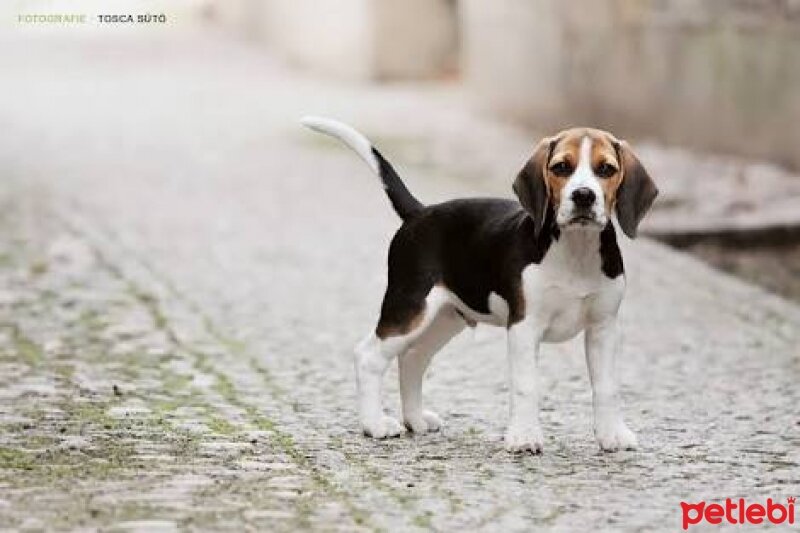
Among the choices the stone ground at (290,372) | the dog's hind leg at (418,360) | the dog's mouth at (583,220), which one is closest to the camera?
the stone ground at (290,372)

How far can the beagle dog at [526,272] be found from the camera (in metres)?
5.73

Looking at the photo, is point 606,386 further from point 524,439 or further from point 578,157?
point 578,157

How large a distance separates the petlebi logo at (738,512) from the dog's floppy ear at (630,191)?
836mm

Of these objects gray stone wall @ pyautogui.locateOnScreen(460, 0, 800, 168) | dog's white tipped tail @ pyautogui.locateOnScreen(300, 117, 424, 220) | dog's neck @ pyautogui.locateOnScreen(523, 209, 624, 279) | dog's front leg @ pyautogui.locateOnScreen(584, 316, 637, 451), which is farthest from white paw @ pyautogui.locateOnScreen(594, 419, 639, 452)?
gray stone wall @ pyautogui.locateOnScreen(460, 0, 800, 168)

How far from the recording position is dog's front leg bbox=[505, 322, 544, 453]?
584 cm

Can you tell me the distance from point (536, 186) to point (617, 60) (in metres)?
11.0

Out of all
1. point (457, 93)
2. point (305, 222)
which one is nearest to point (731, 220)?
point (305, 222)

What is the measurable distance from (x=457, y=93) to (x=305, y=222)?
9.25 meters

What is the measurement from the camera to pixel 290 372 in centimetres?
777

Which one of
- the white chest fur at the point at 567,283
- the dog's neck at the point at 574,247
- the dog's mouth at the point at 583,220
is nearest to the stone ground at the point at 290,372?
the white chest fur at the point at 567,283

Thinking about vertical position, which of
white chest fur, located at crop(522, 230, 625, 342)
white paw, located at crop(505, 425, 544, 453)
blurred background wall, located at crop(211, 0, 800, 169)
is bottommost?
blurred background wall, located at crop(211, 0, 800, 169)

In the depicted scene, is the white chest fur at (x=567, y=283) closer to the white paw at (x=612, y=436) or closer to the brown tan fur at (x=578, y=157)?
the brown tan fur at (x=578, y=157)

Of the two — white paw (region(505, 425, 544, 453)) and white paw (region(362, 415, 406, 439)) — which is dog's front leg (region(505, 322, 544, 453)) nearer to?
white paw (region(505, 425, 544, 453))

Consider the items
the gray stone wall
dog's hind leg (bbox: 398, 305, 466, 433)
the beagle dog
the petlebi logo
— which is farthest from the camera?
the gray stone wall
